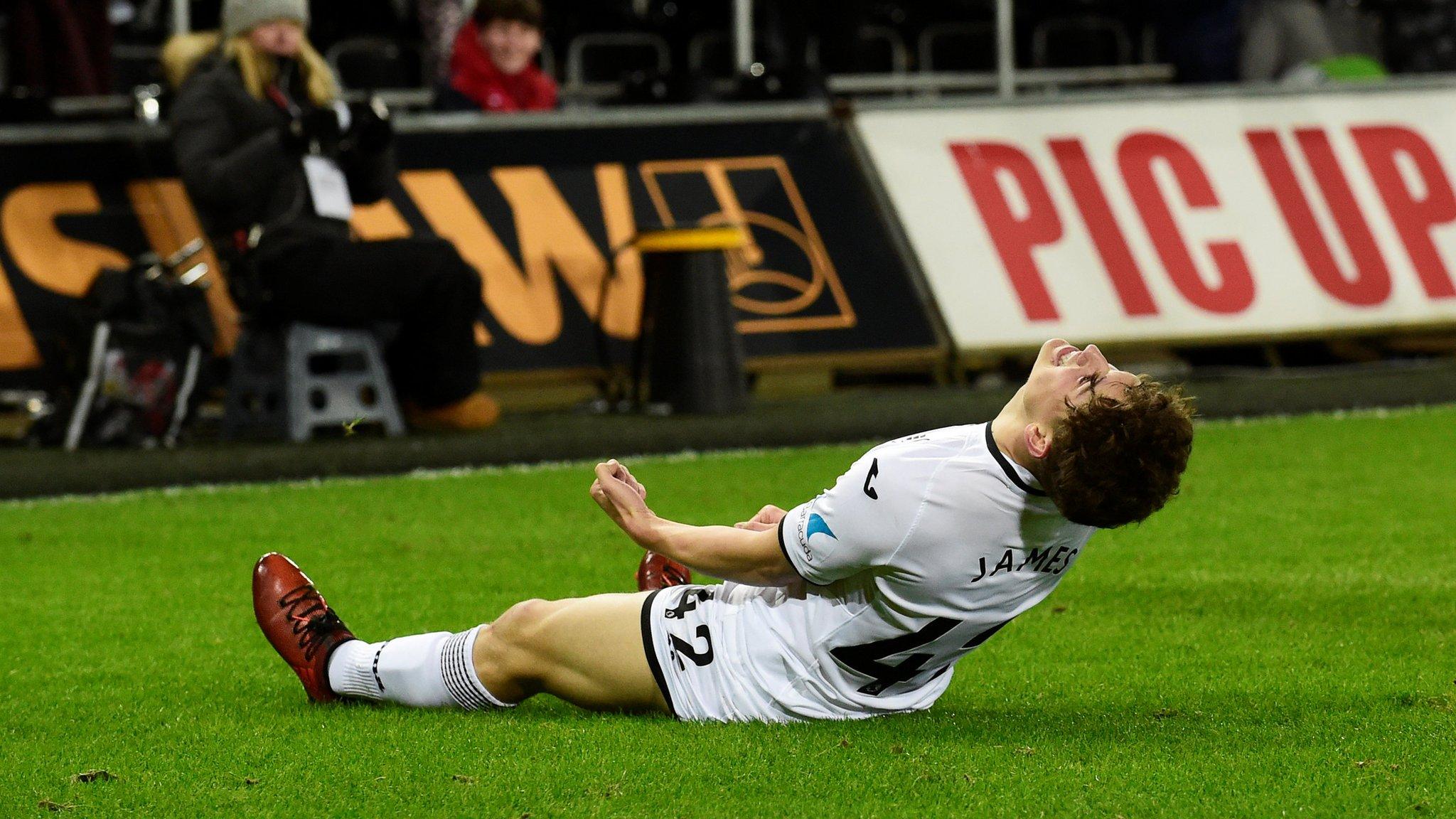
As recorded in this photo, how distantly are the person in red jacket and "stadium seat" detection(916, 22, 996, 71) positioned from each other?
530 cm

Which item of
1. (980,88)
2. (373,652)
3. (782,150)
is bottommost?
(980,88)

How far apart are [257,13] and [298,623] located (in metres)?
5.60

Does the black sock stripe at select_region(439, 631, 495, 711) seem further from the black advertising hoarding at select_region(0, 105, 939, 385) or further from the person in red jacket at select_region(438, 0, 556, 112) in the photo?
the person in red jacket at select_region(438, 0, 556, 112)

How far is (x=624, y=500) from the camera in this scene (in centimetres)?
434

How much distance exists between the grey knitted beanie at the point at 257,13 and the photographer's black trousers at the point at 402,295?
3.64ft

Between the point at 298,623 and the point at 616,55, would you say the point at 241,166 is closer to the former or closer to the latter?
the point at 298,623

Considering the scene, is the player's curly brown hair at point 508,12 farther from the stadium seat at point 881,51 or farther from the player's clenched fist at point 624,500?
the player's clenched fist at point 624,500

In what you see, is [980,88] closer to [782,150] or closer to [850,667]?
[782,150]

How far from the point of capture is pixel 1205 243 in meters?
12.0

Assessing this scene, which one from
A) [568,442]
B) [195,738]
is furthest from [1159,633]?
[568,442]

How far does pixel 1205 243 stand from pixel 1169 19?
3.79m

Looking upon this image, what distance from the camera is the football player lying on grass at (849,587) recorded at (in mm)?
4023

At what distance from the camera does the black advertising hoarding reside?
1041 cm

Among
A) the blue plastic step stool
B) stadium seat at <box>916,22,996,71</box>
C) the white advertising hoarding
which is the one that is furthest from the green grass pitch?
stadium seat at <box>916,22,996,71</box>
